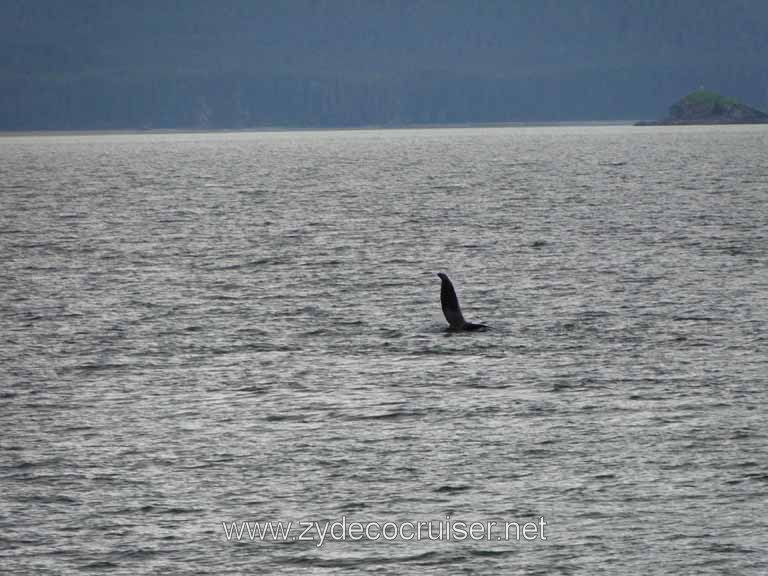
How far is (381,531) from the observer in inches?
766

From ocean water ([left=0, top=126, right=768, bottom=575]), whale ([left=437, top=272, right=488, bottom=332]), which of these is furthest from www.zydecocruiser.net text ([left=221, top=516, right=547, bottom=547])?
whale ([left=437, top=272, right=488, bottom=332])

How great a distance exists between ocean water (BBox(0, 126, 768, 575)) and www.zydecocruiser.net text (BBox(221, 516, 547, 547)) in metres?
0.06

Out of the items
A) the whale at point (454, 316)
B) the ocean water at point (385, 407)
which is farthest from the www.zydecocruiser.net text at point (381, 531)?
the whale at point (454, 316)

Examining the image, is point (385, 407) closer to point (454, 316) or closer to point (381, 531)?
point (381, 531)

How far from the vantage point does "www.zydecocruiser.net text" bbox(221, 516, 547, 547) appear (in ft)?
62.9

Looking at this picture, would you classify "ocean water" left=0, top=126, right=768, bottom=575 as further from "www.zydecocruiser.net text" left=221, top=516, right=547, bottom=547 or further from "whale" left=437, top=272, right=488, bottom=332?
"whale" left=437, top=272, right=488, bottom=332

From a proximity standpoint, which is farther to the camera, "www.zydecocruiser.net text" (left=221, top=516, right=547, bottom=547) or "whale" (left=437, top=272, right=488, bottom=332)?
"whale" (left=437, top=272, right=488, bottom=332)

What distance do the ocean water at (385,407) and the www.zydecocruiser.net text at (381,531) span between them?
56mm

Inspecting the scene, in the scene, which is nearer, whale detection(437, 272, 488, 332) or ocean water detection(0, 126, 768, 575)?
ocean water detection(0, 126, 768, 575)

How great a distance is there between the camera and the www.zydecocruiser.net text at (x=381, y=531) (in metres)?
19.2

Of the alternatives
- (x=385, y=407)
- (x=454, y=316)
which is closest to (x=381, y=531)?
(x=385, y=407)

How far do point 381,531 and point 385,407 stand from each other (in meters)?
7.70

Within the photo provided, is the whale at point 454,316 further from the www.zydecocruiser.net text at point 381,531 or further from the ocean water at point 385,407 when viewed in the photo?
the www.zydecocruiser.net text at point 381,531

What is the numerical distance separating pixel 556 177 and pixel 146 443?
355 ft
